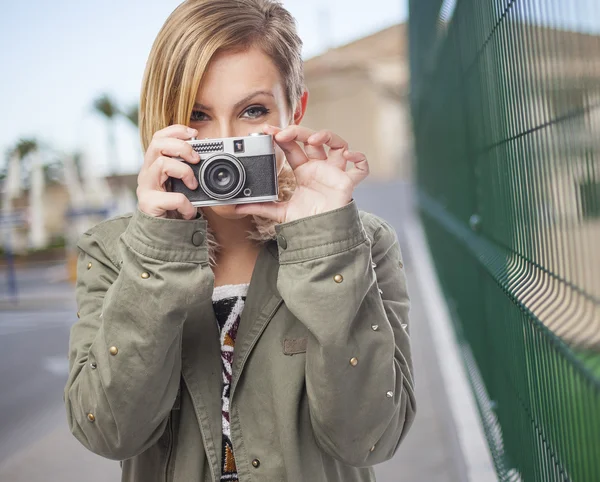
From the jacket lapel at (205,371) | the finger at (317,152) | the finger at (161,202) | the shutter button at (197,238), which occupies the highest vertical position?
the finger at (317,152)

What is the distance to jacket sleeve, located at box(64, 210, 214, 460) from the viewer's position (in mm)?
1385

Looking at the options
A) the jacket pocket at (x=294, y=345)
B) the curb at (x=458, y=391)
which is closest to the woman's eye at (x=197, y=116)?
the jacket pocket at (x=294, y=345)

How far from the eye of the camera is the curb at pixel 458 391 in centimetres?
302

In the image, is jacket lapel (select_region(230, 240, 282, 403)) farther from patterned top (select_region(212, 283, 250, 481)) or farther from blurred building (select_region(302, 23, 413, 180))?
blurred building (select_region(302, 23, 413, 180))

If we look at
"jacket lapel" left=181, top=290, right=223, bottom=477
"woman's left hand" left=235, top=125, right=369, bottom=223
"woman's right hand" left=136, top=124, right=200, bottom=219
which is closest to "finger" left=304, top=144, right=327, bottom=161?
"woman's left hand" left=235, top=125, right=369, bottom=223

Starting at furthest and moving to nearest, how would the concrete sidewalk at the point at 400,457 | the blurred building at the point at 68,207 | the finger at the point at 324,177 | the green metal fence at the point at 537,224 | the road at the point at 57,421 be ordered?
the blurred building at the point at 68,207 < the road at the point at 57,421 < the concrete sidewalk at the point at 400,457 < the finger at the point at 324,177 < the green metal fence at the point at 537,224

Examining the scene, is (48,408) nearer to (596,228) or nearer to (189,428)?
(189,428)

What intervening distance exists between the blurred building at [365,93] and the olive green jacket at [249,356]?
55.3 feet

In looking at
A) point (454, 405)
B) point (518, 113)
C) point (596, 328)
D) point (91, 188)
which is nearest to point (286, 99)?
point (518, 113)

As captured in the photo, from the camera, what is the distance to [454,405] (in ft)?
12.9

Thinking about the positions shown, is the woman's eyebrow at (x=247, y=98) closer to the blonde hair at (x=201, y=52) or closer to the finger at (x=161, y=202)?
the blonde hair at (x=201, y=52)

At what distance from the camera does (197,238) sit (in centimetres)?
144

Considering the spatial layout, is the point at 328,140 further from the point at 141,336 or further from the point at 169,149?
the point at 141,336

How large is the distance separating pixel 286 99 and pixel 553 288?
0.71m
